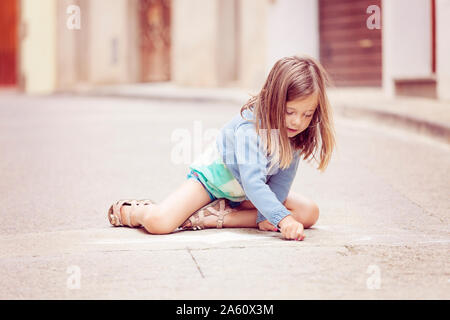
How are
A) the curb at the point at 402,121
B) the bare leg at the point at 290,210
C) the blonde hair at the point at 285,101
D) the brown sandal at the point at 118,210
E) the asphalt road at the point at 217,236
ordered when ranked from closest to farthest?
1. the asphalt road at the point at 217,236
2. the blonde hair at the point at 285,101
3. the bare leg at the point at 290,210
4. the brown sandal at the point at 118,210
5. the curb at the point at 402,121

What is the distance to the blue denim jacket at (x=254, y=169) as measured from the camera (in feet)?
13.5

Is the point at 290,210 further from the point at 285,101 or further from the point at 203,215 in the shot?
the point at 285,101

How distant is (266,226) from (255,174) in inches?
15.7

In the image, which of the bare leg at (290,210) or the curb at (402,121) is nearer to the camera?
the bare leg at (290,210)

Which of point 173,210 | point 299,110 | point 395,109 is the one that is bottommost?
point 173,210

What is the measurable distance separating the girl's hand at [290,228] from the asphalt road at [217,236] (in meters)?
0.05

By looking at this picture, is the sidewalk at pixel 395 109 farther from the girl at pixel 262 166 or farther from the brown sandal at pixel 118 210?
the brown sandal at pixel 118 210

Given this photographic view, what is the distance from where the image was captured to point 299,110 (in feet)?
13.5

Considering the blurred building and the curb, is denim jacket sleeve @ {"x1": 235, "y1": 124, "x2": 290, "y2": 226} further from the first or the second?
the blurred building

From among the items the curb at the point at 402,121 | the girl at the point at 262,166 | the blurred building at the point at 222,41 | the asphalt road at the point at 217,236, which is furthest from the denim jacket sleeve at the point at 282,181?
the blurred building at the point at 222,41

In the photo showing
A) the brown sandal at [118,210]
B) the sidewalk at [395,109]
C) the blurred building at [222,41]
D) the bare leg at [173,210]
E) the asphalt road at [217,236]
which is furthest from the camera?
the blurred building at [222,41]

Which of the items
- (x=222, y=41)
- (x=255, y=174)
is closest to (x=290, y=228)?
(x=255, y=174)

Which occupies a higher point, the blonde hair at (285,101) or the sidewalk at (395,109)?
the blonde hair at (285,101)
